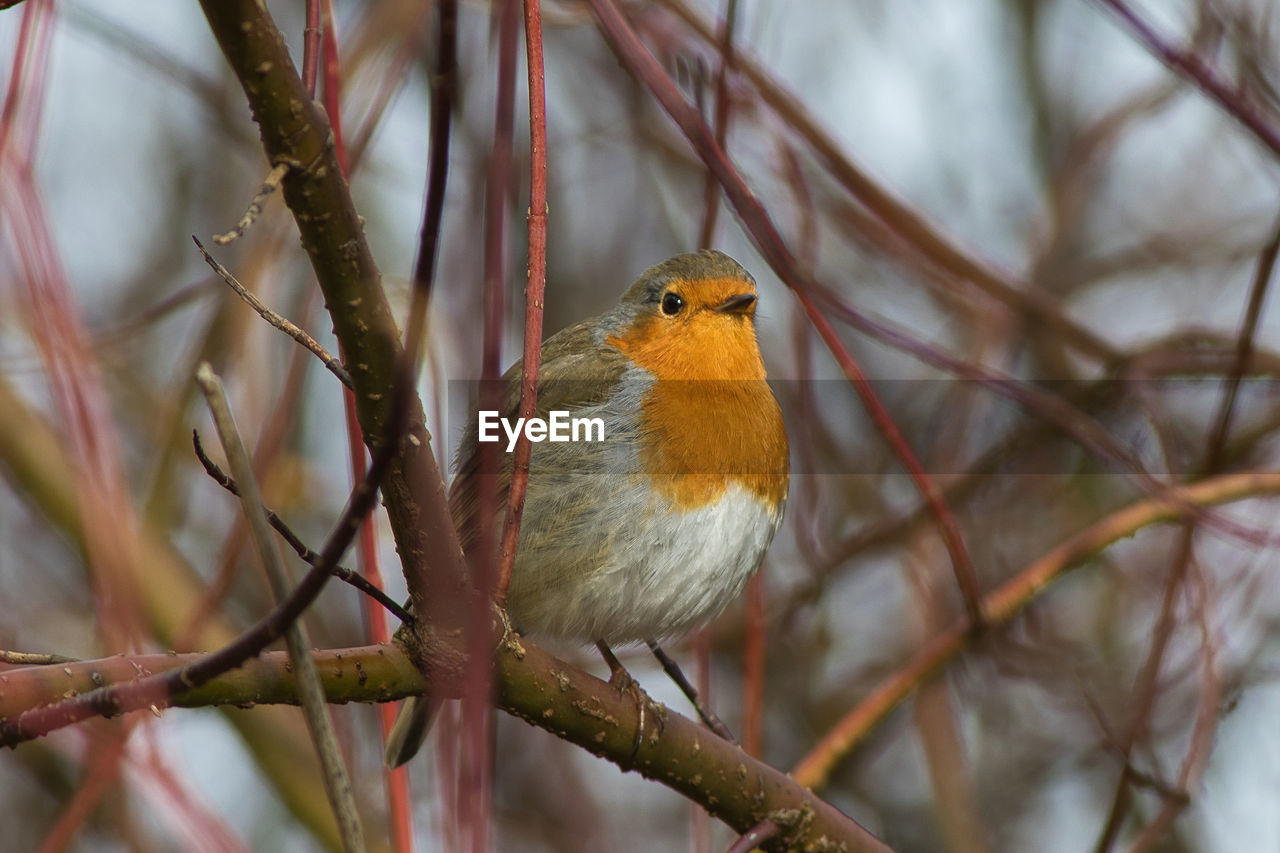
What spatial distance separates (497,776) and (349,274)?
11.4ft

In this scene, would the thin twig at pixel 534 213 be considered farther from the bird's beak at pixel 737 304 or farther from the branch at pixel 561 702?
the bird's beak at pixel 737 304

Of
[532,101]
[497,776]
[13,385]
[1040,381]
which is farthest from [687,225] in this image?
[532,101]

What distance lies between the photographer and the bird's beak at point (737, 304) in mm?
2974

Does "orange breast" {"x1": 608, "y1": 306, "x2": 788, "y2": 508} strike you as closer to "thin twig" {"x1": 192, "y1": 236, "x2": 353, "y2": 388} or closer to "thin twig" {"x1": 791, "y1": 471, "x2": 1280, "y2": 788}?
"thin twig" {"x1": 791, "y1": 471, "x2": 1280, "y2": 788}

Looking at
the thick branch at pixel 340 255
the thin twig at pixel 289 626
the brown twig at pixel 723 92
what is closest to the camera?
the thin twig at pixel 289 626

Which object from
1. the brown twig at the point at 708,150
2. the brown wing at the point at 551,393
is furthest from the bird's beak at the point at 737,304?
the brown twig at the point at 708,150

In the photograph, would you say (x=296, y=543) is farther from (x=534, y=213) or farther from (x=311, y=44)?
(x=311, y=44)

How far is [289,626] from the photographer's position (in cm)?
116

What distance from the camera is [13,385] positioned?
349cm

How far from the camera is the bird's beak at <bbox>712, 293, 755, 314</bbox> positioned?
2.97 metres

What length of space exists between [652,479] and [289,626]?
5.02 feet

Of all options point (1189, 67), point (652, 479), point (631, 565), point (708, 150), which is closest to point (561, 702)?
point (631, 565)

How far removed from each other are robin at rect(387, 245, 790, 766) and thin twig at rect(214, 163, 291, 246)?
4.07 feet

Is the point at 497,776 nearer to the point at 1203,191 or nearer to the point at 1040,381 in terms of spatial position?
the point at 1040,381
